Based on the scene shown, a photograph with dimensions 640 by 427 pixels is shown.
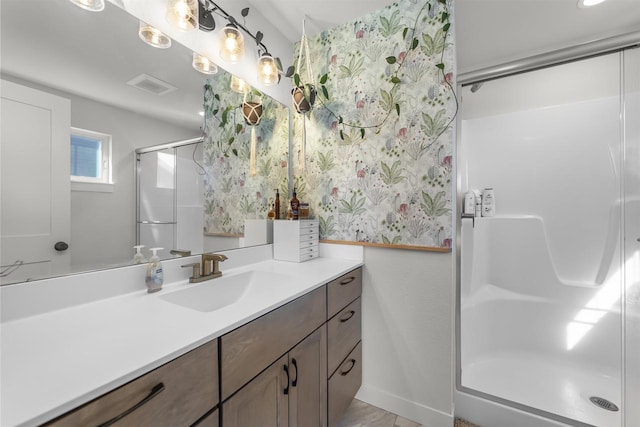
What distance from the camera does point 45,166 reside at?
762 millimetres

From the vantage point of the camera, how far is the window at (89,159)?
83cm

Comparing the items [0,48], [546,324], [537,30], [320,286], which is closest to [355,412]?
[320,286]

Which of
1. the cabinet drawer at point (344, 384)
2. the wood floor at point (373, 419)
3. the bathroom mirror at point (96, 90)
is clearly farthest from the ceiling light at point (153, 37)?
the wood floor at point (373, 419)

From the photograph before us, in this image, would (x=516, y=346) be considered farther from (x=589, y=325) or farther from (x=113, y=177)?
(x=113, y=177)

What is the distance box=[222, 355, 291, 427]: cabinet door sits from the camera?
27.4 inches

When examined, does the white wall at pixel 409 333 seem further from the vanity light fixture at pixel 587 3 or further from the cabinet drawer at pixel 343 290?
the vanity light fixture at pixel 587 3

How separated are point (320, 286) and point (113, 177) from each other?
90 cm

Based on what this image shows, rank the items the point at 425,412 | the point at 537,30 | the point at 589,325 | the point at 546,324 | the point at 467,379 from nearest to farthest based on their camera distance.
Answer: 1. the point at 425,412
2. the point at 537,30
3. the point at 467,379
4. the point at 589,325
5. the point at 546,324

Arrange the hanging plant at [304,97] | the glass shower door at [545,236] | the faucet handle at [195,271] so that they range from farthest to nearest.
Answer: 1. the glass shower door at [545,236]
2. the hanging plant at [304,97]
3. the faucet handle at [195,271]

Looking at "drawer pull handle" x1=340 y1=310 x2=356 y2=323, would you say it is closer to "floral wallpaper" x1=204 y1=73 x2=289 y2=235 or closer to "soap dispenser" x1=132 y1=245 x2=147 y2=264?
"floral wallpaper" x1=204 y1=73 x2=289 y2=235

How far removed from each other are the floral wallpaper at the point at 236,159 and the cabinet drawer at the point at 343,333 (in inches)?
29.1

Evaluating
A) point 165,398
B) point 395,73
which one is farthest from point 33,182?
point 395,73

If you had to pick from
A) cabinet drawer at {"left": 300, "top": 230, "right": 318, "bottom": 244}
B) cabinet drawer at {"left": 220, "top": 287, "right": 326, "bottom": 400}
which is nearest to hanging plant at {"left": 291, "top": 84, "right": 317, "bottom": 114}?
cabinet drawer at {"left": 300, "top": 230, "right": 318, "bottom": 244}

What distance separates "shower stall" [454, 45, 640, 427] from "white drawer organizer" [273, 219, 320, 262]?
0.87 meters
